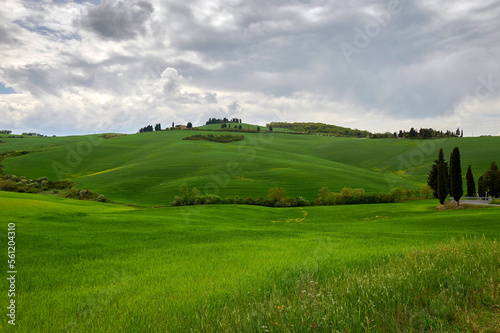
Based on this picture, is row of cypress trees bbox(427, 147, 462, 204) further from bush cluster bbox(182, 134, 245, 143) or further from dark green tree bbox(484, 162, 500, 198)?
bush cluster bbox(182, 134, 245, 143)

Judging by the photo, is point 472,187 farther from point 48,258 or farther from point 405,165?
point 48,258

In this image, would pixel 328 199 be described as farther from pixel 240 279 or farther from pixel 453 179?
pixel 240 279

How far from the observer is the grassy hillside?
7725cm

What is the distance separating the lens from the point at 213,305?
615 centimetres

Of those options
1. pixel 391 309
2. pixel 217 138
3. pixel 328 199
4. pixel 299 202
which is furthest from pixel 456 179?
pixel 217 138

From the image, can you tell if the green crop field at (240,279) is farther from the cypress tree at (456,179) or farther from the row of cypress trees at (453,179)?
the row of cypress trees at (453,179)

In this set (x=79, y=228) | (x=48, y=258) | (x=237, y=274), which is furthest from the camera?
(x=79, y=228)

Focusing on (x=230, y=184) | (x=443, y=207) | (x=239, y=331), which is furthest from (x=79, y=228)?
(x=230, y=184)

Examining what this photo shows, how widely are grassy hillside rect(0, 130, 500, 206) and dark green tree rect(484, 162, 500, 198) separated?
2086cm

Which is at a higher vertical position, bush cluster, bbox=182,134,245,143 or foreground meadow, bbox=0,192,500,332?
bush cluster, bbox=182,134,245,143

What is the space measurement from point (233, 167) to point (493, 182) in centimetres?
7007

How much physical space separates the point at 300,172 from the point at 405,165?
48.5 m

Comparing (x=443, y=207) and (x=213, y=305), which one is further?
(x=443, y=207)

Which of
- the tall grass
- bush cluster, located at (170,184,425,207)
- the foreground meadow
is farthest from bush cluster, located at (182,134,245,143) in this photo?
the tall grass
